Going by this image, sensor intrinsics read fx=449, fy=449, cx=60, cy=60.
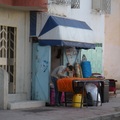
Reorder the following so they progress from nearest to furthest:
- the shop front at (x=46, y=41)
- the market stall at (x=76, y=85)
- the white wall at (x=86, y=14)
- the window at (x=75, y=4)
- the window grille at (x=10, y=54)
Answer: the market stall at (x=76, y=85), the window grille at (x=10, y=54), the shop front at (x=46, y=41), the white wall at (x=86, y=14), the window at (x=75, y=4)

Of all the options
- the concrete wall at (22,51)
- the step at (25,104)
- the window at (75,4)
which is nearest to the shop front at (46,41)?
the concrete wall at (22,51)

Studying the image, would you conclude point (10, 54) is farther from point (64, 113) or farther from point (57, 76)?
point (64, 113)

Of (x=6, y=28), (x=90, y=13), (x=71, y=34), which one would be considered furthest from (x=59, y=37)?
(x=90, y=13)

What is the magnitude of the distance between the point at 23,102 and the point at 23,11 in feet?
10.9

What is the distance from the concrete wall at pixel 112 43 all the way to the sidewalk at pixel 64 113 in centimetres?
696

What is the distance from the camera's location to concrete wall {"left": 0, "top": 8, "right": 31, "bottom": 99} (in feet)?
53.1

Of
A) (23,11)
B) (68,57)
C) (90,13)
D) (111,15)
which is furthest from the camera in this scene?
(111,15)

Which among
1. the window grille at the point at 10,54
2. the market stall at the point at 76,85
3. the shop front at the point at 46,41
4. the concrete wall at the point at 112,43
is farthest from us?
the concrete wall at the point at 112,43

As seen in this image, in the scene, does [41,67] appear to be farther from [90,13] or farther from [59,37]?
[90,13]

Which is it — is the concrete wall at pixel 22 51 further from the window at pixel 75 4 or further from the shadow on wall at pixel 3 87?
the window at pixel 75 4

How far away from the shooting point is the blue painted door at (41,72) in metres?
16.5

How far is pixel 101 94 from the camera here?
1745cm

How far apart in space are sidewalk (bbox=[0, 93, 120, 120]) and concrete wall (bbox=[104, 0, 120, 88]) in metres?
6.96

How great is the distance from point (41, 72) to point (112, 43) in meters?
8.15
